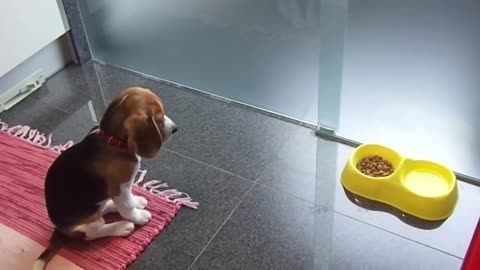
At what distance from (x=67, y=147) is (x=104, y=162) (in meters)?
0.58

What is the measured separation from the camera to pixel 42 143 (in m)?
2.04

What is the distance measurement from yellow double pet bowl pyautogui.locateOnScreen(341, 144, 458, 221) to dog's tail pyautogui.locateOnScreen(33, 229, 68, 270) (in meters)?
0.86

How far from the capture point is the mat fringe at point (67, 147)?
180cm

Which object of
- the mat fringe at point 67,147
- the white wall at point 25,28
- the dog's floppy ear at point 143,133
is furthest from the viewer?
the white wall at point 25,28

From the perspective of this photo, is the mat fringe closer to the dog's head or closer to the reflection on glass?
the dog's head

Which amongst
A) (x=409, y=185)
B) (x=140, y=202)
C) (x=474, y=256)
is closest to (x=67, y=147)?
(x=140, y=202)

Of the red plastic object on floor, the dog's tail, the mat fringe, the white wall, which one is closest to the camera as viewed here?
the red plastic object on floor

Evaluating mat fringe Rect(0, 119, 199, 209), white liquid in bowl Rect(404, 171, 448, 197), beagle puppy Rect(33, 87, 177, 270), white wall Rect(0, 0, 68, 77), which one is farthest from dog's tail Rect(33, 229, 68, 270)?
white liquid in bowl Rect(404, 171, 448, 197)

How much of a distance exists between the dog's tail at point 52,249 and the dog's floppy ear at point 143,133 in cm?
36

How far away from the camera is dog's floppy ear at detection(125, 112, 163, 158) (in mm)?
1448

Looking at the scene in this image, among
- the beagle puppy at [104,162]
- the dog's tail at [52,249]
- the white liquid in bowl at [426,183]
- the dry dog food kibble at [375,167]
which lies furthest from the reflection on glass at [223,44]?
the dog's tail at [52,249]

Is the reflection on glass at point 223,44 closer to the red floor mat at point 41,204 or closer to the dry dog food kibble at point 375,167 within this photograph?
the dry dog food kibble at point 375,167

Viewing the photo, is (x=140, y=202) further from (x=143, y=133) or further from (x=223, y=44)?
(x=223, y=44)

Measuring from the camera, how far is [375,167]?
1.77 m
